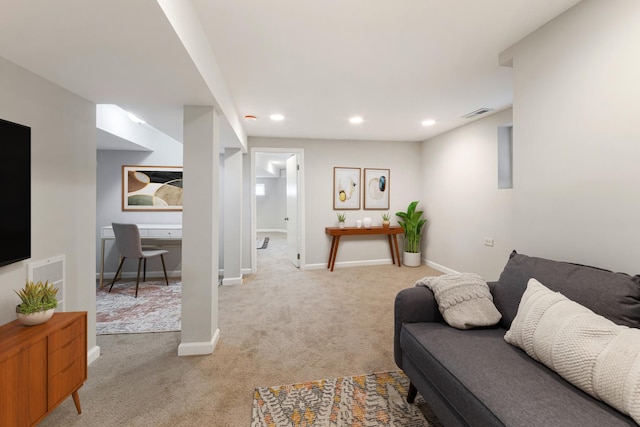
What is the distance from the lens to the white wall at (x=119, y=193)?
168 inches

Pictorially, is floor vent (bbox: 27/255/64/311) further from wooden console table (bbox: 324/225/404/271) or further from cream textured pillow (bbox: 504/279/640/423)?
wooden console table (bbox: 324/225/404/271)

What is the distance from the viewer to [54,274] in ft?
6.09

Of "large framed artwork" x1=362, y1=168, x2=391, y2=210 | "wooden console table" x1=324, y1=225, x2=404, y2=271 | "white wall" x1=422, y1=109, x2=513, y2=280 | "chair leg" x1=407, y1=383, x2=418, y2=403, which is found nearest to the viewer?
"chair leg" x1=407, y1=383, x2=418, y2=403

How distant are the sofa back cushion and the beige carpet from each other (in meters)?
0.97

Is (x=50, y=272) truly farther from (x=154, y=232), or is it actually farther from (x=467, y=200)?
(x=467, y=200)

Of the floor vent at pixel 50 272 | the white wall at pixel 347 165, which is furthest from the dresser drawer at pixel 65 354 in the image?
the white wall at pixel 347 165

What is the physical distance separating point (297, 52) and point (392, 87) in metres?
1.08

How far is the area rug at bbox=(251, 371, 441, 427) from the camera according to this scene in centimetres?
155

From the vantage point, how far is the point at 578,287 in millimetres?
1318

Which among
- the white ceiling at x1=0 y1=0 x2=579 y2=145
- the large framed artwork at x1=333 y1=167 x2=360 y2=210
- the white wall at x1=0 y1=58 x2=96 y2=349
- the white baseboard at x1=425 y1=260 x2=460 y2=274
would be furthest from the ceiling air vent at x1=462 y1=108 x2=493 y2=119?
the white wall at x1=0 y1=58 x2=96 y2=349

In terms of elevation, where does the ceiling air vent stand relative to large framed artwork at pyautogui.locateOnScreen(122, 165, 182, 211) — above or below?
above

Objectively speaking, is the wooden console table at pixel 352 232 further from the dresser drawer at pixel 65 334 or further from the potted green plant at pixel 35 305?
the potted green plant at pixel 35 305

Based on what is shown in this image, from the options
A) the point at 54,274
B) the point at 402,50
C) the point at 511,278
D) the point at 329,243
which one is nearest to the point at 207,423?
the point at 54,274

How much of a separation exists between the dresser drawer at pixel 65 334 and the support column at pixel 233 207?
2461 mm
